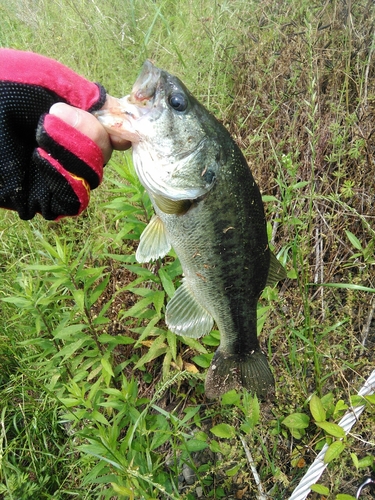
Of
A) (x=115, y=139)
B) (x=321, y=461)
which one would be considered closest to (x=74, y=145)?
(x=115, y=139)

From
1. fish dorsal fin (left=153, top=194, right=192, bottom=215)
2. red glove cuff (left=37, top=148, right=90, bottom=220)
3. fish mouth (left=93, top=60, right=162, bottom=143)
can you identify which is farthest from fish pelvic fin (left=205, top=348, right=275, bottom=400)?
fish mouth (left=93, top=60, right=162, bottom=143)

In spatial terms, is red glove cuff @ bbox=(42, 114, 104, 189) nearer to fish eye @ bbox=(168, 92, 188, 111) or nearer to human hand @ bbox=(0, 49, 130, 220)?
human hand @ bbox=(0, 49, 130, 220)

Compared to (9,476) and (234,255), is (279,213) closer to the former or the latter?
(234,255)

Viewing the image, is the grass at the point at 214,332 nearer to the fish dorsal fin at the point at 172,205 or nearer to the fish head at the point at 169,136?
the fish head at the point at 169,136

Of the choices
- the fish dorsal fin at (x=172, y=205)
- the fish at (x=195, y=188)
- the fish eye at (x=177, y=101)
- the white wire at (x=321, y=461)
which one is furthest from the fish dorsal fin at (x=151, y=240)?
the white wire at (x=321, y=461)

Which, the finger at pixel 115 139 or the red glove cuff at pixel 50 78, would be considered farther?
the finger at pixel 115 139

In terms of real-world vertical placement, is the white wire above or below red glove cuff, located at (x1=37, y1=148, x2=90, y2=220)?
below

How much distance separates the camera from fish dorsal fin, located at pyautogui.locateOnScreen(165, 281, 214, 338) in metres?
1.83

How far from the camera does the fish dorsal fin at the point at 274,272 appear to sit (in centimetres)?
175

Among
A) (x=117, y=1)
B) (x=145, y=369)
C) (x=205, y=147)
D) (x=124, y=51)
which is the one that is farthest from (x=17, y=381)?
(x=117, y=1)

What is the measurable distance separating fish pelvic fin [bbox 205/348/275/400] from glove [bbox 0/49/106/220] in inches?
38.0

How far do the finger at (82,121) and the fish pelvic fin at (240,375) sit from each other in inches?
43.4

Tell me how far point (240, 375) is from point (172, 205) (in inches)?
33.8

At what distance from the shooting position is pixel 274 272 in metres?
1.77
